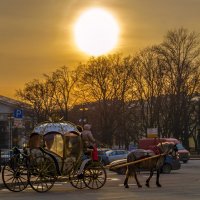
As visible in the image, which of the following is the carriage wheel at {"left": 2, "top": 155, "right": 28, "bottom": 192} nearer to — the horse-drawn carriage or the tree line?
the horse-drawn carriage

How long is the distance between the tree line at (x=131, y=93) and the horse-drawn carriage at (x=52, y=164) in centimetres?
5372

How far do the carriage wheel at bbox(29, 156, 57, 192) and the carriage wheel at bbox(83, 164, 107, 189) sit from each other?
127cm

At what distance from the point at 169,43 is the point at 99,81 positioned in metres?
10.5

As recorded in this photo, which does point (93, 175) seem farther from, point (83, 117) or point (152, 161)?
point (83, 117)

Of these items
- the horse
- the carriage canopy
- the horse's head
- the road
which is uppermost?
the carriage canopy

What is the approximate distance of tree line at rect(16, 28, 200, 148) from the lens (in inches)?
2985

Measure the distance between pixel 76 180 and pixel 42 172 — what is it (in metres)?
1.76

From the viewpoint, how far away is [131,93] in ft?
262

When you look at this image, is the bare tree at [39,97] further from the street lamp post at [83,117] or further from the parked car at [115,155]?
the parked car at [115,155]

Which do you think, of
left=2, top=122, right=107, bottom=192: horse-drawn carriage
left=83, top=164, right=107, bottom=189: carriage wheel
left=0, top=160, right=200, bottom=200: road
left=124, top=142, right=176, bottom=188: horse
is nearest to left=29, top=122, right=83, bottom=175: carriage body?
left=2, top=122, right=107, bottom=192: horse-drawn carriage

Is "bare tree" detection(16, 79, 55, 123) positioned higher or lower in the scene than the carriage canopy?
higher

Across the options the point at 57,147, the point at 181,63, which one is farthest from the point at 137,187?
the point at 181,63

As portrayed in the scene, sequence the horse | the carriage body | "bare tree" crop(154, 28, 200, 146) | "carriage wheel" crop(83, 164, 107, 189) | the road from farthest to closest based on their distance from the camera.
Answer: "bare tree" crop(154, 28, 200, 146)
the horse
"carriage wheel" crop(83, 164, 107, 189)
the carriage body
the road

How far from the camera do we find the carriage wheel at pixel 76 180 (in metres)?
21.6
